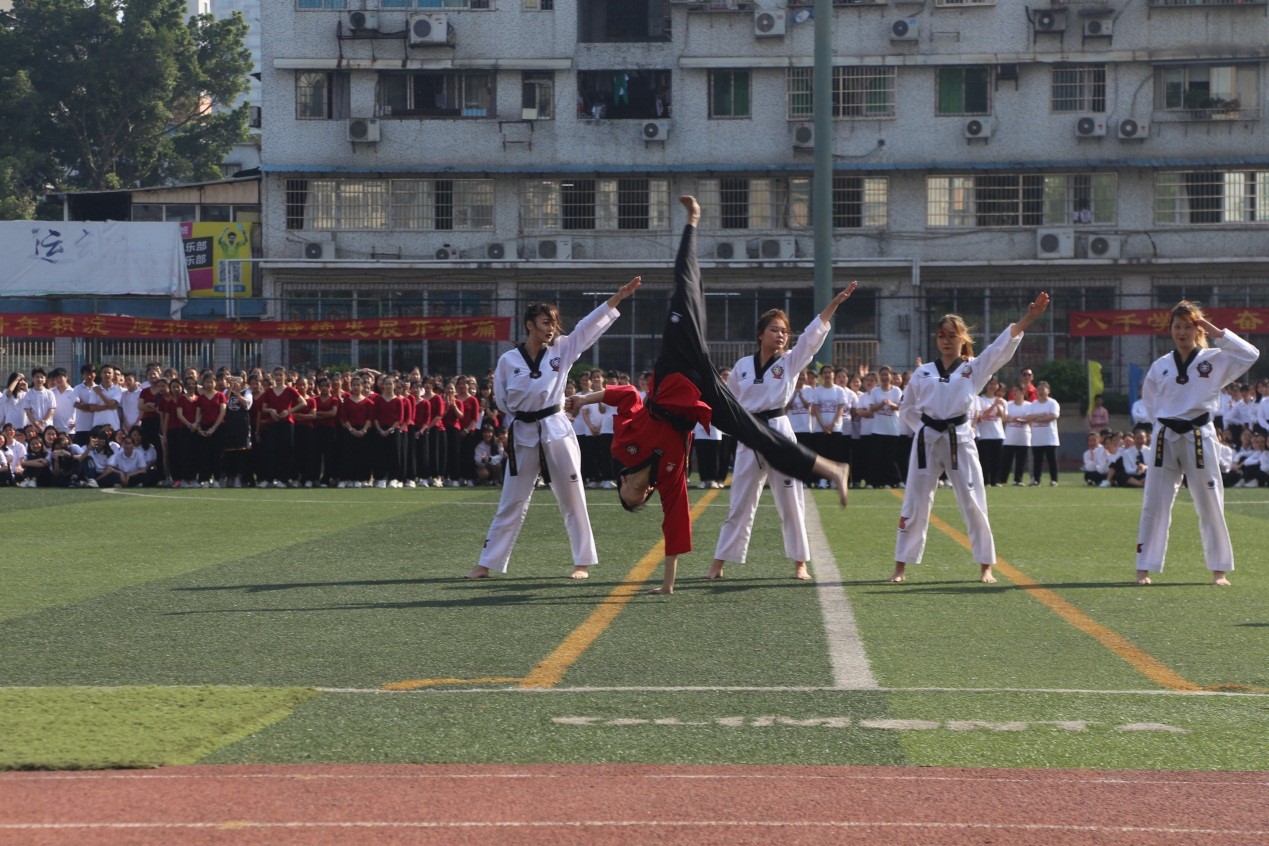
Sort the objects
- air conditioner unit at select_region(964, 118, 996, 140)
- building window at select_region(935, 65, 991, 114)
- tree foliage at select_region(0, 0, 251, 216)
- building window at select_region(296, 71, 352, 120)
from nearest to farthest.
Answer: air conditioner unit at select_region(964, 118, 996, 140)
building window at select_region(935, 65, 991, 114)
building window at select_region(296, 71, 352, 120)
tree foliage at select_region(0, 0, 251, 216)

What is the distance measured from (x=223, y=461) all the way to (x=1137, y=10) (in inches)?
1216

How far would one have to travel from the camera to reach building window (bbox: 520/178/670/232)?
1877 inches

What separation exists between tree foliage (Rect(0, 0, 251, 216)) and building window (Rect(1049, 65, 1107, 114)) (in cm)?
3933

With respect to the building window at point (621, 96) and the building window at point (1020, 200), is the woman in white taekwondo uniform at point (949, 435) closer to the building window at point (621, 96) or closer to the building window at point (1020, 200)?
the building window at point (1020, 200)

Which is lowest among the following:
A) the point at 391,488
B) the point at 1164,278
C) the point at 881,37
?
the point at 391,488

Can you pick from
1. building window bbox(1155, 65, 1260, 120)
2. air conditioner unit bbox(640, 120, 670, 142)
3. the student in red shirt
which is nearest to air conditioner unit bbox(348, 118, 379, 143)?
air conditioner unit bbox(640, 120, 670, 142)

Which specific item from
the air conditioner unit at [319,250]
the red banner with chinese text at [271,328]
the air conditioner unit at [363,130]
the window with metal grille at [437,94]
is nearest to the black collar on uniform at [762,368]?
the red banner with chinese text at [271,328]

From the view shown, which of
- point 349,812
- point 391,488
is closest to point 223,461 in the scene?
point 391,488

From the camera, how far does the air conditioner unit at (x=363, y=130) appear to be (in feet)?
156

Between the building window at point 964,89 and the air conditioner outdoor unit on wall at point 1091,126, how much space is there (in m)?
2.55

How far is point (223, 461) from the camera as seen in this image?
2755cm

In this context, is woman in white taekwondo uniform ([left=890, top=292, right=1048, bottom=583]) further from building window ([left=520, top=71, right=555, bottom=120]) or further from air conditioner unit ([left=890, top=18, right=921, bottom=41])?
building window ([left=520, top=71, right=555, bottom=120])

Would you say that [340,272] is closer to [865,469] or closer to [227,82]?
[865,469]

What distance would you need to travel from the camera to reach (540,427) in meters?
12.5
